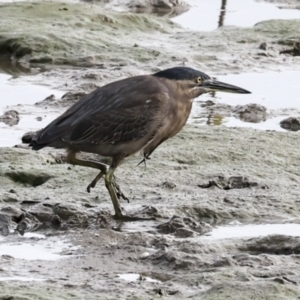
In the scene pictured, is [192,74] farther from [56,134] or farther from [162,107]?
[56,134]

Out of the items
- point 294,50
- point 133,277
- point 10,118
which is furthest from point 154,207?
point 294,50

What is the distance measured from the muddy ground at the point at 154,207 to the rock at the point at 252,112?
0.84 meters

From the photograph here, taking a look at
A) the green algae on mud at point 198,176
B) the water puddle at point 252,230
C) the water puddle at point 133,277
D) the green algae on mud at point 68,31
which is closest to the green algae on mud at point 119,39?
the green algae on mud at point 68,31

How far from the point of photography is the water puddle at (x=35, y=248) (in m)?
6.29

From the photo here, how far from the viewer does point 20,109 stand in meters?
10.0

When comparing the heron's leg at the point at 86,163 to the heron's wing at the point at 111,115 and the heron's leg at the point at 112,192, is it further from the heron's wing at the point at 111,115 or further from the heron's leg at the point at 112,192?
the heron's wing at the point at 111,115

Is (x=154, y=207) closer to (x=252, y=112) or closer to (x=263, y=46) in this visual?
(x=252, y=112)

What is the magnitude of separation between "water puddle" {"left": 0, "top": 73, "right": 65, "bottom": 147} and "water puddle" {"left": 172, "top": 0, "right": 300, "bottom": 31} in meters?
4.18

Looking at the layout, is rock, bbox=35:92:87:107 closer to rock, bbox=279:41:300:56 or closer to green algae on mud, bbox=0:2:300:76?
green algae on mud, bbox=0:2:300:76

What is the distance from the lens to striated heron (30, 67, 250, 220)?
718cm

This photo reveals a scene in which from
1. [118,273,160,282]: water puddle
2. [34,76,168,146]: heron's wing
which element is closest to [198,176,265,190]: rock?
[34,76,168,146]: heron's wing

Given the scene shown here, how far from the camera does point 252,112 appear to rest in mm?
10359

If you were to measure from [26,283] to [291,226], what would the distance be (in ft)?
7.37

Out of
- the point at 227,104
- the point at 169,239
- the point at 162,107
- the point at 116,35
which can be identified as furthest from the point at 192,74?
the point at 116,35
